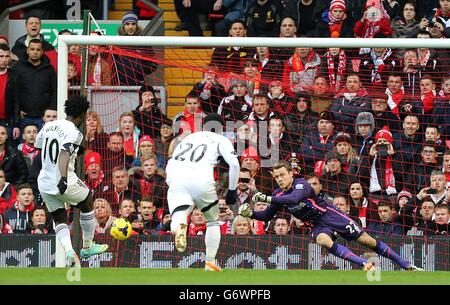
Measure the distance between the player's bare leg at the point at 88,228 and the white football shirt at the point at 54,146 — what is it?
0.36 m

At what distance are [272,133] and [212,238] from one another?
3949mm

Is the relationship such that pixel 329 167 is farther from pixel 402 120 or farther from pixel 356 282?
pixel 356 282

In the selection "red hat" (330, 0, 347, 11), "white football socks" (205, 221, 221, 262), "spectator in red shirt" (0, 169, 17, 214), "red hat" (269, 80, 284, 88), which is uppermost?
"red hat" (330, 0, 347, 11)

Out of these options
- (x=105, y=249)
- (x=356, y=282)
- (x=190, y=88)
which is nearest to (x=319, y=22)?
(x=190, y=88)

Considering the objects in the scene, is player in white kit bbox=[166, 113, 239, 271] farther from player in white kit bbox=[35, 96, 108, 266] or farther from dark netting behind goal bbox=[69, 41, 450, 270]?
dark netting behind goal bbox=[69, 41, 450, 270]

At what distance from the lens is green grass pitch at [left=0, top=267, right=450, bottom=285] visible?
45.2ft

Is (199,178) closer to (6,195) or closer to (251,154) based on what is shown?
(251,154)

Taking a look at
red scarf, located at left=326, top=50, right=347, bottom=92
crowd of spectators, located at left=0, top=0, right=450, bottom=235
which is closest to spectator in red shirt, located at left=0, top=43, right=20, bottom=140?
crowd of spectators, located at left=0, top=0, right=450, bottom=235

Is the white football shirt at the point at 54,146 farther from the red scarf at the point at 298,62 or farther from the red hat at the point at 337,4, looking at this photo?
the red hat at the point at 337,4

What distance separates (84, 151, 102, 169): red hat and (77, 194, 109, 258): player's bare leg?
232 cm

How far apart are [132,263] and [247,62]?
339 cm

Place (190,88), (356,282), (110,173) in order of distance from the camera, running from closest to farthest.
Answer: (356,282) → (110,173) → (190,88)

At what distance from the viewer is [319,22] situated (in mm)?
21625

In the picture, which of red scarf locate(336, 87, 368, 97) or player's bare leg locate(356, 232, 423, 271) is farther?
red scarf locate(336, 87, 368, 97)
